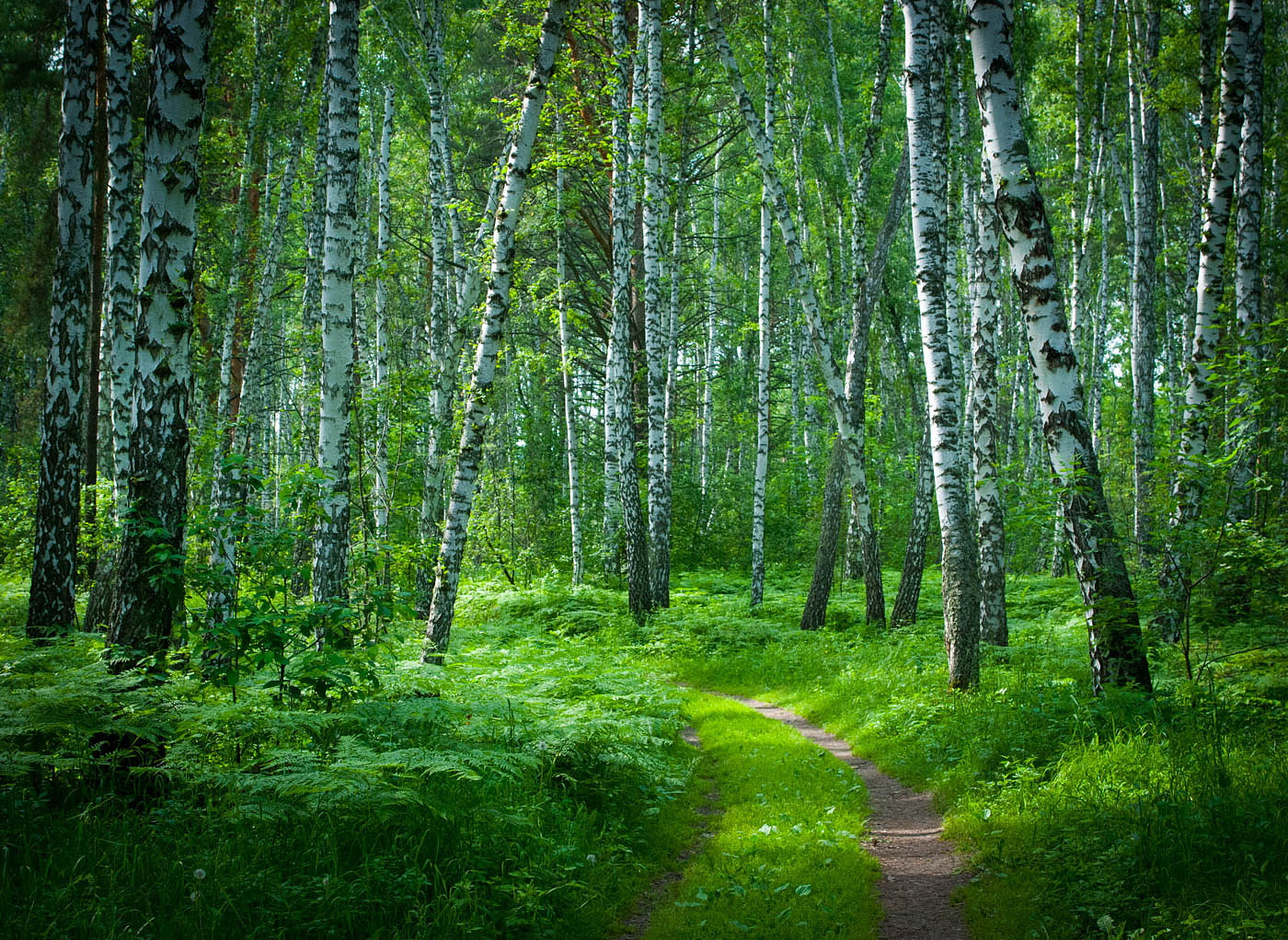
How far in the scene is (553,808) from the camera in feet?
16.9

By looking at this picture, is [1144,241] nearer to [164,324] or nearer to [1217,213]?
[1217,213]

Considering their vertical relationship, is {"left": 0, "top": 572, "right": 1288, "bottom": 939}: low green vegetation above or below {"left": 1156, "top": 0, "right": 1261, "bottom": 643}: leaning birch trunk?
below

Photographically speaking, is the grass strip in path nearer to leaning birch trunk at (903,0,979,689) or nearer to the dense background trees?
leaning birch trunk at (903,0,979,689)

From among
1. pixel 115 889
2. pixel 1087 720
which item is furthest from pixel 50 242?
pixel 1087 720

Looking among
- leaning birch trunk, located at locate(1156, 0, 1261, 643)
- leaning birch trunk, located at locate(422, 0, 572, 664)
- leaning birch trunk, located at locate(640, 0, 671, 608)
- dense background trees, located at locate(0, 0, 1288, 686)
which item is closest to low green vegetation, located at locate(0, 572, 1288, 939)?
dense background trees, located at locate(0, 0, 1288, 686)

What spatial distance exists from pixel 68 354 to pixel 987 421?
10686 mm

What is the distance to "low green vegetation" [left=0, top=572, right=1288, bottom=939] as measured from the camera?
349cm

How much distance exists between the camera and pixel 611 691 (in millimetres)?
8141

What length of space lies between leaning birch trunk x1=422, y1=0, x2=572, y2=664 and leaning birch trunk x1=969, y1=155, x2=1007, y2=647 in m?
5.70

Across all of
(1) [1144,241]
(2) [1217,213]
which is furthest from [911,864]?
(1) [1144,241]

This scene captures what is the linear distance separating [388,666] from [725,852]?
3.02 meters

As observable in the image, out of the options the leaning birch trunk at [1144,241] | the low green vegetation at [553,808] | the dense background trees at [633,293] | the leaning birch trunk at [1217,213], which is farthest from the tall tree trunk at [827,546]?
the low green vegetation at [553,808]

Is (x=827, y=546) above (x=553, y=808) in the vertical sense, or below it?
above

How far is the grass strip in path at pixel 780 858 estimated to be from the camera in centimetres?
431
